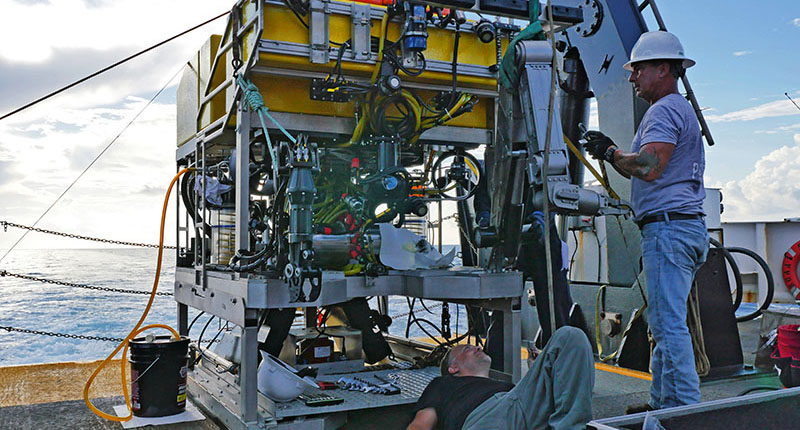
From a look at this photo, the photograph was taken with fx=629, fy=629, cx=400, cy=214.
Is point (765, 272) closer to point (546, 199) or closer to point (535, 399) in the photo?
point (546, 199)

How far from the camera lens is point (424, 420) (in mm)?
2617

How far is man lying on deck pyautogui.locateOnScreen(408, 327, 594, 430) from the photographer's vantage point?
6.82 ft

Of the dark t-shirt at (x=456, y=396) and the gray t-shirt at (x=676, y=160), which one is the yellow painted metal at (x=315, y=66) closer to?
the gray t-shirt at (x=676, y=160)

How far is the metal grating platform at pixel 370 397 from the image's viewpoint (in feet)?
10.2

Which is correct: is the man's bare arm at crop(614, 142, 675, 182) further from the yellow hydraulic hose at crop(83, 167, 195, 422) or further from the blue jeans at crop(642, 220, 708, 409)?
the yellow hydraulic hose at crop(83, 167, 195, 422)

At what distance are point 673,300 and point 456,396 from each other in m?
1.10

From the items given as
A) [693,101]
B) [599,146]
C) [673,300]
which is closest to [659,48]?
[599,146]

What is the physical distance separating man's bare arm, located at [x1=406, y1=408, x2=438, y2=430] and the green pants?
0.28 metres

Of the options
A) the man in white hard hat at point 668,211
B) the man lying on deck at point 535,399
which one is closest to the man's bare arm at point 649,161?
the man in white hard hat at point 668,211

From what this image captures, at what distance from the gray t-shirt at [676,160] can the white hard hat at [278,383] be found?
6.30ft

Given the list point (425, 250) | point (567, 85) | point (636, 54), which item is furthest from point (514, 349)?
point (567, 85)

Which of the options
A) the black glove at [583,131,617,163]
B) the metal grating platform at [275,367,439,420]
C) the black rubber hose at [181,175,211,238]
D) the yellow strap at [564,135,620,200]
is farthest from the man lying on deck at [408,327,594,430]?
the black rubber hose at [181,175,211,238]

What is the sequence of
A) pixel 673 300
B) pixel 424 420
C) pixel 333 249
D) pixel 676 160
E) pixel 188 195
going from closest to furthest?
pixel 424 420, pixel 673 300, pixel 676 160, pixel 333 249, pixel 188 195

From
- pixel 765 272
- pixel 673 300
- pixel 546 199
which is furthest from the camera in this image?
pixel 765 272
